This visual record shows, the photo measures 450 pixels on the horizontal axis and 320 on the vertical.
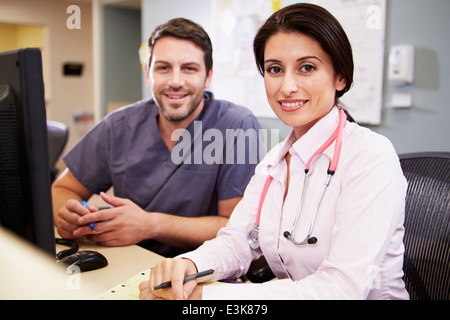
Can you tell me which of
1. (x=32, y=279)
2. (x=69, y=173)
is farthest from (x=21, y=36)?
(x=32, y=279)

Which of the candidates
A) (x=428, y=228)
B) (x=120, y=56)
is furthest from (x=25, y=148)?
(x=120, y=56)

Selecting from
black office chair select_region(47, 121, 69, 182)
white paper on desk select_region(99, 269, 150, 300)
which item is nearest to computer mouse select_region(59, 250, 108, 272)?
white paper on desk select_region(99, 269, 150, 300)

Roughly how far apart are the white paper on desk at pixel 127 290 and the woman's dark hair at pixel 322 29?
0.63 meters

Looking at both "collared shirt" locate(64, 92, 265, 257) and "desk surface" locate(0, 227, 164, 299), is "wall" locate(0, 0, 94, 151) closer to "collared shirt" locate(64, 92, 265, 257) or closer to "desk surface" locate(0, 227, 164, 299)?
"collared shirt" locate(64, 92, 265, 257)

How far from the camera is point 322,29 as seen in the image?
3.05 ft

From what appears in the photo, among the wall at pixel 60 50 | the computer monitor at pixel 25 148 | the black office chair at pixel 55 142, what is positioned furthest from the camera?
the wall at pixel 60 50

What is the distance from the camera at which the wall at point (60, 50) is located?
5398 mm

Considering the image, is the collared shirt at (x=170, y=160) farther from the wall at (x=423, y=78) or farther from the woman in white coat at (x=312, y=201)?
the wall at (x=423, y=78)

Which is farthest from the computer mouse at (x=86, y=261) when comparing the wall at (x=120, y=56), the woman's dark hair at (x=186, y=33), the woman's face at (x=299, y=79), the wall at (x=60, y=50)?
the wall at (x=60, y=50)

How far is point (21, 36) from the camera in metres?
7.28
